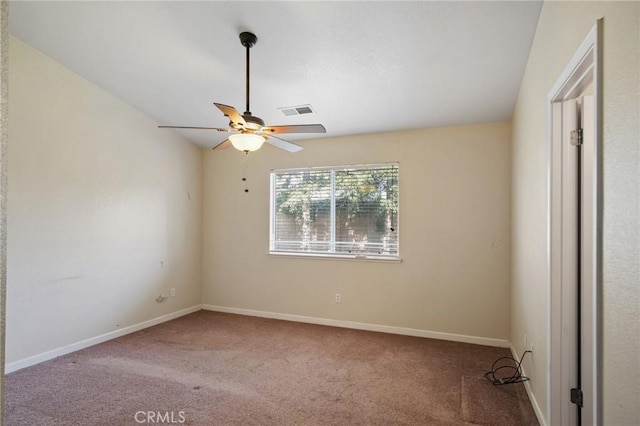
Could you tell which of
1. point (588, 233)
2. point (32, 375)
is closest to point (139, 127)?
point (32, 375)

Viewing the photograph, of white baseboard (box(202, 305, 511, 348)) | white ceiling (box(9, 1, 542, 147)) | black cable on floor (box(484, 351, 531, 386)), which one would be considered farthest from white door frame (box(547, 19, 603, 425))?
white baseboard (box(202, 305, 511, 348))

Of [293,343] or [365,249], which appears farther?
[365,249]

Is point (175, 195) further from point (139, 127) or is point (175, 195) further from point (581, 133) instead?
point (581, 133)

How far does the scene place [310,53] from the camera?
2.79 m

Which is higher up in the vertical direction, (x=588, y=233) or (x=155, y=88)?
(x=155, y=88)

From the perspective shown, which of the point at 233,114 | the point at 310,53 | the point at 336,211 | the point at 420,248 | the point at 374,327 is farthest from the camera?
the point at 336,211

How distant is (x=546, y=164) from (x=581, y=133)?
0.24 meters

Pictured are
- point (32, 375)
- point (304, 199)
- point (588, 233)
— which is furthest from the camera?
point (304, 199)

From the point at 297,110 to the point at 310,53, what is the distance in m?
1.00

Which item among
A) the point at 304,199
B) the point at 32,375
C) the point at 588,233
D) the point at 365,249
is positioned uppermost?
the point at 304,199

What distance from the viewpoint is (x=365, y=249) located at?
4.33 m

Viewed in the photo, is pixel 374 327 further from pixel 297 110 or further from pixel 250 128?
pixel 250 128

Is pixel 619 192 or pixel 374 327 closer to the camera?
pixel 619 192

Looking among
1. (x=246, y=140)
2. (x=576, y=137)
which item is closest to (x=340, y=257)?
(x=246, y=140)
